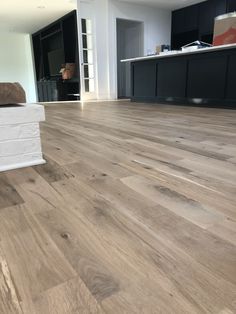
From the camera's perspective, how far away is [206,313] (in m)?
0.48

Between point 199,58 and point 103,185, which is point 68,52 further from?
point 103,185

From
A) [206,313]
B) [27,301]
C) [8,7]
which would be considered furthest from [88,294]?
[8,7]

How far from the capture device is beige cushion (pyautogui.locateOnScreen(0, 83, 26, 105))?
1.31 meters

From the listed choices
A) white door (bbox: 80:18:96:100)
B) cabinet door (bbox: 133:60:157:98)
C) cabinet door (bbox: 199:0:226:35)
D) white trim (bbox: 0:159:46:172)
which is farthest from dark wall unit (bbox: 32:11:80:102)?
white trim (bbox: 0:159:46:172)

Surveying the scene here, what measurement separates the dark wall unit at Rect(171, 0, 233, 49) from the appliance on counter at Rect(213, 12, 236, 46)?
7.36 ft

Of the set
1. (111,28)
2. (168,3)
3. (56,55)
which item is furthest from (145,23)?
(56,55)

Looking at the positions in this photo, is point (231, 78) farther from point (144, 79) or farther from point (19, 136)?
point (19, 136)

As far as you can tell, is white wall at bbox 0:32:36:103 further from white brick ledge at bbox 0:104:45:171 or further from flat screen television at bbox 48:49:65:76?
white brick ledge at bbox 0:104:45:171

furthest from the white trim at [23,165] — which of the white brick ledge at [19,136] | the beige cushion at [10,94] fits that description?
the beige cushion at [10,94]

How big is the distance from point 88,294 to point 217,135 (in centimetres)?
185

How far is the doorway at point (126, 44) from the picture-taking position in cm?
721

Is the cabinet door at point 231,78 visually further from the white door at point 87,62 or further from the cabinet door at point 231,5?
the white door at point 87,62

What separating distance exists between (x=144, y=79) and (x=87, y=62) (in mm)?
1762

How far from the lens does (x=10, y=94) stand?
4.37 feet
